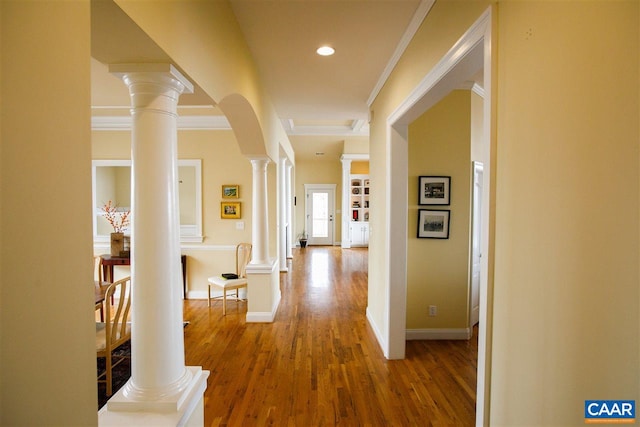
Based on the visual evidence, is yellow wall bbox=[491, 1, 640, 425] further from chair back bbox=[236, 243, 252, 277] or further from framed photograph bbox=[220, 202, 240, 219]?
framed photograph bbox=[220, 202, 240, 219]

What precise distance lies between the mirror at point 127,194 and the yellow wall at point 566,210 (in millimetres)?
4700

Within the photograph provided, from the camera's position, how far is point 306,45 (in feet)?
8.48

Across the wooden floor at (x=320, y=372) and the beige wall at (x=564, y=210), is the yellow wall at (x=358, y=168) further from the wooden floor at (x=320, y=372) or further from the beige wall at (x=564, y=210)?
the beige wall at (x=564, y=210)

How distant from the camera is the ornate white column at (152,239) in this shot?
4.41 ft

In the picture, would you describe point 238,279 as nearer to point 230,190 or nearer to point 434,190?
point 230,190

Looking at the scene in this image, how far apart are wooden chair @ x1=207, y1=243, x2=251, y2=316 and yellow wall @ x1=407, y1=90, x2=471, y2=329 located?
2262 millimetres

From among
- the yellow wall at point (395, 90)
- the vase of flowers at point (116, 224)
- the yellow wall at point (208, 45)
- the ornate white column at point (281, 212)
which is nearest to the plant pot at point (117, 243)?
the vase of flowers at point (116, 224)

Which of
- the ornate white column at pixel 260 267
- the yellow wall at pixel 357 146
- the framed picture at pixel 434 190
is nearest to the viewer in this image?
the framed picture at pixel 434 190

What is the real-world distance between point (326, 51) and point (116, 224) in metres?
4.37

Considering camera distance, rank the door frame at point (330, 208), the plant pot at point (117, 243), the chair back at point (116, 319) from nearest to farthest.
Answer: the chair back at point (116, 319), the plant pot at point (117, 243), the door frame at point (330, 208)

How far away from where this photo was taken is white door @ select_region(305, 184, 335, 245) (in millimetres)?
11086

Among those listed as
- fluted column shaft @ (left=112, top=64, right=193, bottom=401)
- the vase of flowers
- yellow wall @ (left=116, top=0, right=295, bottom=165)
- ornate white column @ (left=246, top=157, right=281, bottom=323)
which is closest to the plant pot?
the vase of flowers

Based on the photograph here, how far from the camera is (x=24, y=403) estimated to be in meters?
0.62

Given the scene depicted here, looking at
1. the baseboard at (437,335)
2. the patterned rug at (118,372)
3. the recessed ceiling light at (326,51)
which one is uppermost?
the recessed ceiling light at (326,51)
